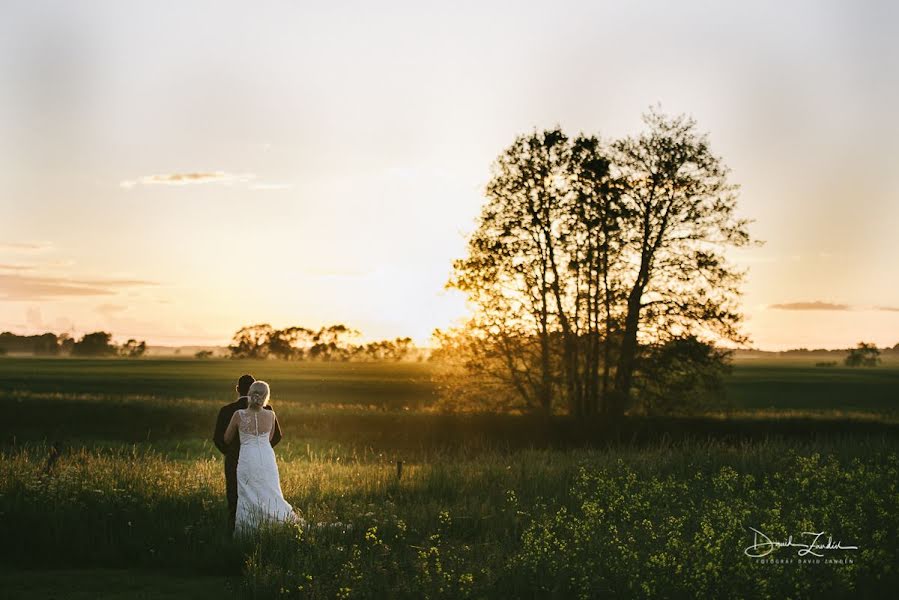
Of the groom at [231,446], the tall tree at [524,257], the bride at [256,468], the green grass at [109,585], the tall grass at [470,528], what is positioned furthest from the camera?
the tall tree at [524,257]

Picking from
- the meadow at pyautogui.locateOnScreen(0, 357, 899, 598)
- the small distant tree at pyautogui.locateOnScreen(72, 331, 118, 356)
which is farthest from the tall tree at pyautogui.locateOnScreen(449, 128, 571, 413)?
the small distant tree at pyautogui.locateOnScreen(72, 331, 118, 356)

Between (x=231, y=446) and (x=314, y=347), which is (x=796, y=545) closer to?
(x=231, y=446)

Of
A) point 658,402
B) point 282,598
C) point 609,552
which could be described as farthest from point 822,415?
point 282,598

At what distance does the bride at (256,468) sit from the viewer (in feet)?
48.0

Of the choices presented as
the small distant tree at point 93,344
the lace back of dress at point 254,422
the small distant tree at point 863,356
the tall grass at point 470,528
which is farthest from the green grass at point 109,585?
the small distant tree at point 863,356

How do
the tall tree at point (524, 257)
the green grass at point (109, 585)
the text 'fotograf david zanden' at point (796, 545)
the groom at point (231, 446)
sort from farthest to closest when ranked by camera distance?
the tall tree at point (524, 257) < the groom at point (231, 446) < the text 'fotograf david zanden' at point (796, 545) < the green grass at point (109, 585)

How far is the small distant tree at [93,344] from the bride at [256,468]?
121125 millimetres

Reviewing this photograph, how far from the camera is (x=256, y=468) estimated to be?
1475 cm

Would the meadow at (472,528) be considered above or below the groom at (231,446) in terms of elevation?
below

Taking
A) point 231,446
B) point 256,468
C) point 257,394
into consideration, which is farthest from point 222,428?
point 257,394

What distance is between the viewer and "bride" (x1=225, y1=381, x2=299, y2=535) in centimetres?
1463

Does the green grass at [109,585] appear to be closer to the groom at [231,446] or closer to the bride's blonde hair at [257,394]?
the groom at [231,446]

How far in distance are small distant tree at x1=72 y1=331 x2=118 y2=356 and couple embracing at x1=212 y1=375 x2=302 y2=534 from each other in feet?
397

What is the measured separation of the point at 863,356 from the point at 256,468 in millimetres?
136957
